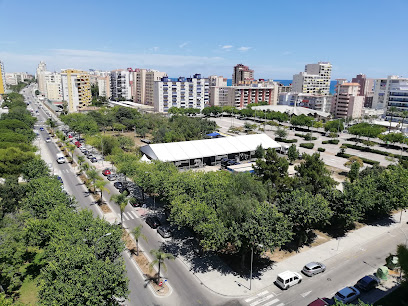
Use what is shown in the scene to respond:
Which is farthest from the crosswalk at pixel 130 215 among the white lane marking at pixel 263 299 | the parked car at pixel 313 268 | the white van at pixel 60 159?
the white van at pixel 60 159

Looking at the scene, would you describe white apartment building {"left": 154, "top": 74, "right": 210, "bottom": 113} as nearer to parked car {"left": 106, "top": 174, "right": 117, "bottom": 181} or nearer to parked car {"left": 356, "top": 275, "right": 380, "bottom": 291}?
parked car {"left": 106, "top": 174, "right": 117, "bottom": 181}

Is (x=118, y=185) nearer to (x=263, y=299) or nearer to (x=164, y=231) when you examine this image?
(x=164, y=231)

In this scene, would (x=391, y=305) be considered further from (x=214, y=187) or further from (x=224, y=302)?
(x=214, y=187)

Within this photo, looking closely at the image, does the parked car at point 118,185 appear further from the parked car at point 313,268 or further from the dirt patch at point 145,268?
the parked car at point 313,268

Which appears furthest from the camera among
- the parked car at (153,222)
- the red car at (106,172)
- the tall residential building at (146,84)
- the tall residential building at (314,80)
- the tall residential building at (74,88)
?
the tall residential building at (314,80)

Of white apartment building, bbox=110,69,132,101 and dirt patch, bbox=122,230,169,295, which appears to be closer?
dirt patch, bbox=122,230,169,295

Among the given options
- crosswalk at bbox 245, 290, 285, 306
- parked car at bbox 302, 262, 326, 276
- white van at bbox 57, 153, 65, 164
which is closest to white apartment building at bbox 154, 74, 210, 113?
white van at bbox 57, 153, 65, 164
